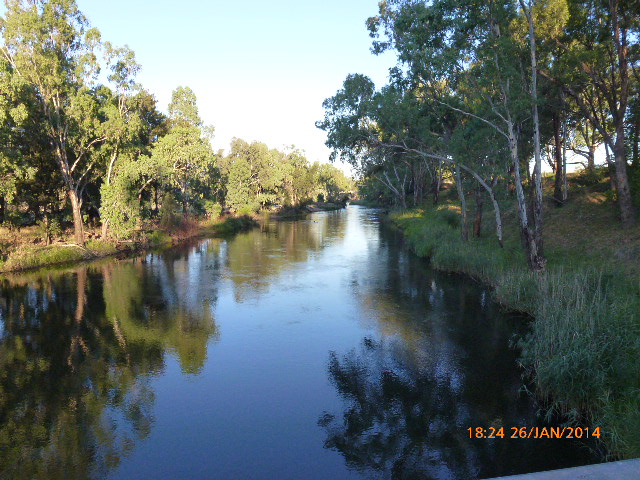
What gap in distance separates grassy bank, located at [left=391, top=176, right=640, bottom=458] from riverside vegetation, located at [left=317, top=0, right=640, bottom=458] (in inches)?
2.1

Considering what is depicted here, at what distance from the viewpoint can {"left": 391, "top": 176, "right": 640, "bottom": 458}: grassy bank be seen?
9656mm

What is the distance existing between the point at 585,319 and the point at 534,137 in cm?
1274

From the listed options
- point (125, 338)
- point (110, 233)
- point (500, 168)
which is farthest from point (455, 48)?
point (110, 233)

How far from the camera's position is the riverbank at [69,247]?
31725 mm

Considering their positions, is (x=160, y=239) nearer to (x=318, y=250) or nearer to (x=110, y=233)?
(x=110, y=233)

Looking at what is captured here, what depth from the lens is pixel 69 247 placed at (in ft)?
118

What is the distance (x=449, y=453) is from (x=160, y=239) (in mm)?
42002

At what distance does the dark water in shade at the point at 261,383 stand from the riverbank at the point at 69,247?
231 inches

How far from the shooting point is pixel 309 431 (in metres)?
10.7

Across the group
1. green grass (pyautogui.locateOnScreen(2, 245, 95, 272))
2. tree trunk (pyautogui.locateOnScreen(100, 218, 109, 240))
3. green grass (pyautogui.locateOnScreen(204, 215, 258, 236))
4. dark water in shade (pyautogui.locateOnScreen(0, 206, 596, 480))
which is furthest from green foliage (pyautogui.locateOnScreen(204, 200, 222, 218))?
dark water in shade (pyautogui.locateOnScreen(0, 206, 596, 480))

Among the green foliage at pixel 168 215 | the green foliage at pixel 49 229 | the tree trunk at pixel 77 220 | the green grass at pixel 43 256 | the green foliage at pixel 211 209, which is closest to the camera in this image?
the green grass at pixel 43 256

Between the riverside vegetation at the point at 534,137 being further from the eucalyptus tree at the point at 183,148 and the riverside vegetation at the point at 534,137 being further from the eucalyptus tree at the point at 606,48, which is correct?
the eucalyptus tree at the point at 183,148

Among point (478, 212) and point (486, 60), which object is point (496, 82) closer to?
point (486, 60)

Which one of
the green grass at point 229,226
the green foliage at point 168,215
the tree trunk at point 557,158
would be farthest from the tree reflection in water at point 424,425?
the green grass at point 229,226
